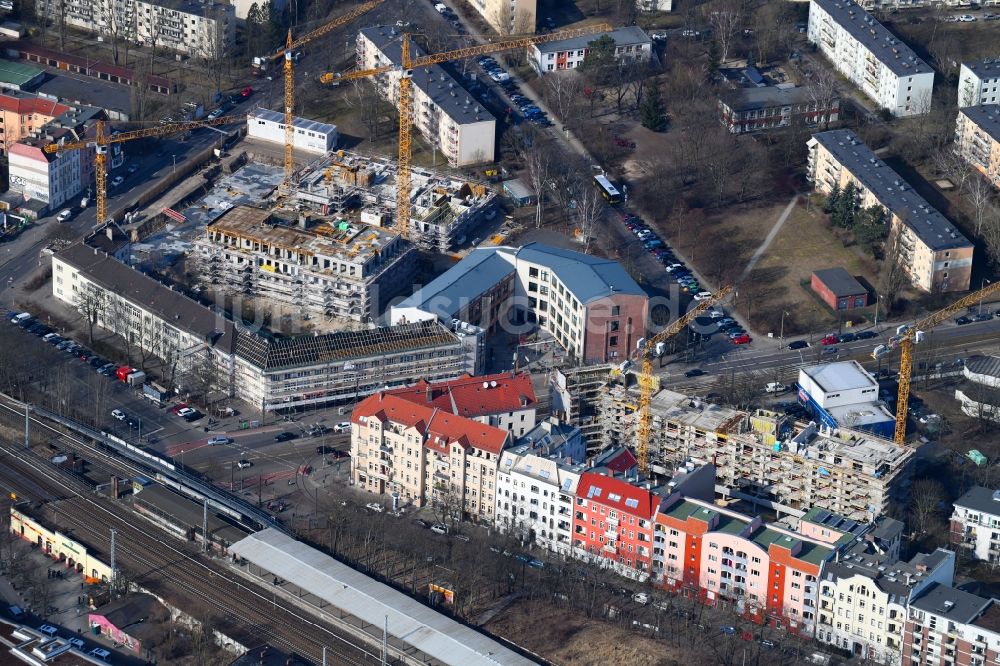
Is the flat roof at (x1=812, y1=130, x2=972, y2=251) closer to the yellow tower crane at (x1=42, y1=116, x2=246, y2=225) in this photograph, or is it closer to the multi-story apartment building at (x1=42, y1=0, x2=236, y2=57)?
the yellow tower crane at (x1=42, y1=116, x2=246, y2=225)

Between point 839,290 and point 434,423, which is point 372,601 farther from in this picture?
point 839,290

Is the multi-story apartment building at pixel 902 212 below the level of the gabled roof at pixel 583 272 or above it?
above

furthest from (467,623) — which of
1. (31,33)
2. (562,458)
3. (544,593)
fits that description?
(31,33)

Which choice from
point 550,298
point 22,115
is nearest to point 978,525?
point 550,298

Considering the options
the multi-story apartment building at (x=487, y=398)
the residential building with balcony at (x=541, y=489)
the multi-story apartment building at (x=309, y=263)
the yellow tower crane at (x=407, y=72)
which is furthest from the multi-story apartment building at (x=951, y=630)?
the yellow tower crane at (x=407, y=72)

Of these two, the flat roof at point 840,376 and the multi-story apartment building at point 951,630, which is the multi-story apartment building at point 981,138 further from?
the multi-story apartment building at point 951,630

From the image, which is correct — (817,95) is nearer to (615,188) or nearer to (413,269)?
(615,188)
